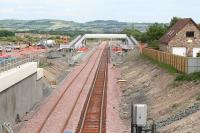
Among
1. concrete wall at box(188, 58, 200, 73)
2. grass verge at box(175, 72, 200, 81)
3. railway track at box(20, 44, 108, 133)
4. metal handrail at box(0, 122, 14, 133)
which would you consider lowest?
railway track at box(20, 44, 108, 133)

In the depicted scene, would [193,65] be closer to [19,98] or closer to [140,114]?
[19,98]

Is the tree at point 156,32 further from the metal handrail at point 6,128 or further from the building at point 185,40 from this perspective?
the metal handrail at point 6,128

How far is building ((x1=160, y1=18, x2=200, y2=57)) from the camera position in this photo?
2808 inches

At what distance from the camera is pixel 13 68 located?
3581 cm

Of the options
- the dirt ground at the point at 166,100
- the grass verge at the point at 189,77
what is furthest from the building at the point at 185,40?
the grass verge at the point at 189,77

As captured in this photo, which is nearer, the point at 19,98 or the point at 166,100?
the point at 166,100

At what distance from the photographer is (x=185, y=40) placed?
7150cm

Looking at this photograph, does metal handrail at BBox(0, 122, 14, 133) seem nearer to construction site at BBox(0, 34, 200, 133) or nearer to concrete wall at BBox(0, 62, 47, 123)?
construction site at BBox(0, 34, 200, 133)

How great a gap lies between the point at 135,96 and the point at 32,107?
8833 mm

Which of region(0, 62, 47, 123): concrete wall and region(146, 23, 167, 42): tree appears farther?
region(146, 23, 167, 42): tree

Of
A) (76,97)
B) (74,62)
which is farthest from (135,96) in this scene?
(74,62)

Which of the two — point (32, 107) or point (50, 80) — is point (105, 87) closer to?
point (50, 80)

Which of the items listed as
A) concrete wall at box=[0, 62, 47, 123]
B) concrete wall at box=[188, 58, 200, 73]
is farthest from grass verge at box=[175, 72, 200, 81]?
concrete wall at box=[0, 62, 47, 123]

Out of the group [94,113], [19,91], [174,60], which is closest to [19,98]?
[19,91]
